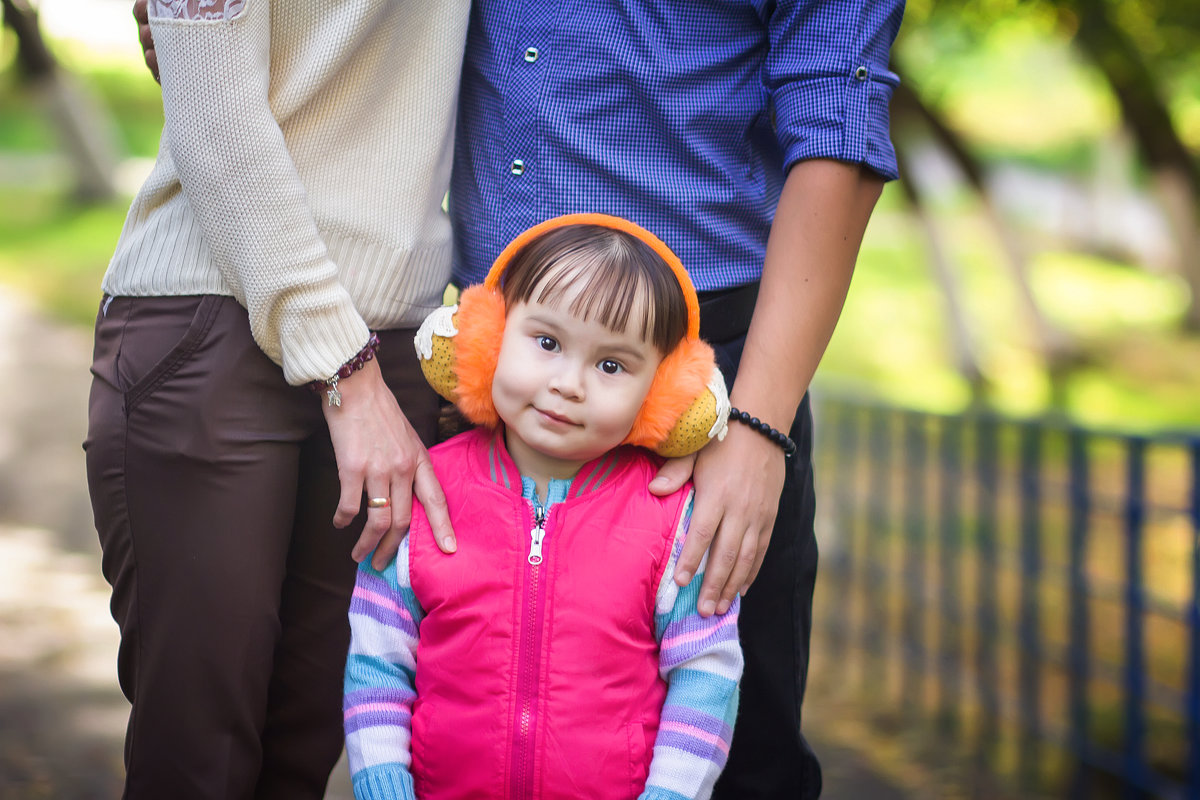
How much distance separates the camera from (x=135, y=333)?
1.46 metres

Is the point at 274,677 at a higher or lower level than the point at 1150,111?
lower

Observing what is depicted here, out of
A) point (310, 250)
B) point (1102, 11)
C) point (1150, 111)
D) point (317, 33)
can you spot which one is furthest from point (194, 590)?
point (1150, 111)

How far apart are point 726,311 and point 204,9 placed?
80 centimetres

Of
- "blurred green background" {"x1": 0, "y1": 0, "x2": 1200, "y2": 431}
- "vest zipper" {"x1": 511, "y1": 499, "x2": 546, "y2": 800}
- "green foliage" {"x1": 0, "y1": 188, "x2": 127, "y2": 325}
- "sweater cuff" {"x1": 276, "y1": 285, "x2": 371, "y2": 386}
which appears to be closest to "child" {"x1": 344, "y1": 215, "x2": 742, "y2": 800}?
"vest zipper" {"x1": 511, "y1": 499, "x2": 546, "y2": 800}

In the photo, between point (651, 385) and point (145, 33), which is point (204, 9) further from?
point (651, 385)

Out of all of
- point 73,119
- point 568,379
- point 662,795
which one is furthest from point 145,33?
point 73,119

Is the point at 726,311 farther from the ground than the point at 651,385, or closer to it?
farther from the ground

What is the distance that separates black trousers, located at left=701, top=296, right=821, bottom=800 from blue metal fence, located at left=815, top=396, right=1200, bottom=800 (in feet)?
7.26

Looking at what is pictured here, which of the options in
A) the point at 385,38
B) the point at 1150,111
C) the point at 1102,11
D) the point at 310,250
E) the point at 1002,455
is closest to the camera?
the point at 310,250

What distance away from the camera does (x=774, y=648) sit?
166 centimetres

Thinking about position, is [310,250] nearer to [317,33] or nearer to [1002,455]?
[317,33]

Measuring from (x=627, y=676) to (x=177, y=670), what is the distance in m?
0.58

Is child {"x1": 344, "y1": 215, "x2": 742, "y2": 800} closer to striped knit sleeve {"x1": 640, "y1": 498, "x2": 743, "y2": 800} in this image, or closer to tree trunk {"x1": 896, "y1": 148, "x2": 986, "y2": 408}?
striped knit sleeve {"x1": 640, "y1": 498, "x2": 743, "y2": 800}

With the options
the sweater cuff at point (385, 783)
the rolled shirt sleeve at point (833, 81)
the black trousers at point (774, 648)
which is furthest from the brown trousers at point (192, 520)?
the rolled shirt sleeve at point (833, 81)
